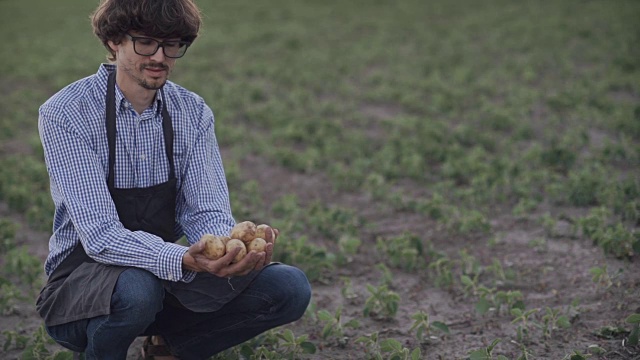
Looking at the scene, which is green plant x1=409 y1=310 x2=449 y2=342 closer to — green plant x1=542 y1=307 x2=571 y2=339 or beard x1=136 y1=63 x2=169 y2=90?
green plant x1=542 y1=307 x2=571 y2=339

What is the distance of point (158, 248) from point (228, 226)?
0.45m

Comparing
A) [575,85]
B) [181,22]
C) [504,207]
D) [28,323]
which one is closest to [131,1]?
[181,22]

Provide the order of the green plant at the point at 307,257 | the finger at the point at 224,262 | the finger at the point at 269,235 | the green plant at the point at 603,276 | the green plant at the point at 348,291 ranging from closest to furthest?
the finger at the point at 224,262
the finger at the point at 269,235
the green plant at the point at 603,276
the green plant at the point at 348,291
the green plant at the point at 307,257

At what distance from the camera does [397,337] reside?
4.41 meters

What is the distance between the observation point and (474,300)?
4.82m

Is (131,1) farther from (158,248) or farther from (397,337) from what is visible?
(397,337)

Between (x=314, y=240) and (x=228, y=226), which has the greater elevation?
(x=228, y=226)

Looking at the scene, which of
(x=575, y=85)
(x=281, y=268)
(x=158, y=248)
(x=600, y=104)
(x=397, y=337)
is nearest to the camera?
(x=158, y=248)

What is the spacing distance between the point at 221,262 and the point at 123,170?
0.68m

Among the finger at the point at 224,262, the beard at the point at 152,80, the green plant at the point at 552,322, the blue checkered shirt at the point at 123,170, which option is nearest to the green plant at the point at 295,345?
the blue checkered shirt at the point at 123,170

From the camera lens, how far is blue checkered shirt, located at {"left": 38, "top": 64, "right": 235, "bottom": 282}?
3344 millimetres

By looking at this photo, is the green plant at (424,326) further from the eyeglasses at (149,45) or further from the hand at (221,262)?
the eyeglasses at (149,45)

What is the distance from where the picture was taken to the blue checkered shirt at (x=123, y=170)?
11.0 ft

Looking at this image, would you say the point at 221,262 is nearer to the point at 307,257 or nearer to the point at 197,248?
the point at 197,248
